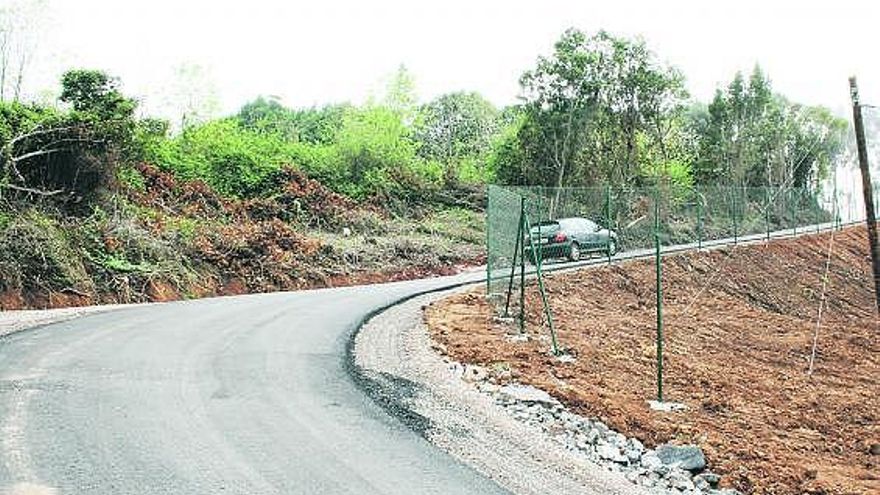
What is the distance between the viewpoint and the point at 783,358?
13.8 m

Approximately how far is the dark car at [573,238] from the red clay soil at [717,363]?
5.44 feet

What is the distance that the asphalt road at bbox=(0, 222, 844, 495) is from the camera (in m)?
5.43

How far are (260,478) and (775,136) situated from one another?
4745 centimetres

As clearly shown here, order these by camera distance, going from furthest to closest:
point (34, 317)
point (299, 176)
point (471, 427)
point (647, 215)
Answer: point (299, 176), point (647, 215), point (34, 317), point (471, 427)

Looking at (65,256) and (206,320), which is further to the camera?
(65,256)

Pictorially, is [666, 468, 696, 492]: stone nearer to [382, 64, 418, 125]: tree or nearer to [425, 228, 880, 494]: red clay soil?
[425, 228, 880, 494]: red clay soil

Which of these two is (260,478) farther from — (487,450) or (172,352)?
(172,352)

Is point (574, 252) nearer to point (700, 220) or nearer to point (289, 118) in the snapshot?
point (700, 220)

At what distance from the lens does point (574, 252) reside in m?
21.8

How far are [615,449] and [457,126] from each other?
62292mm

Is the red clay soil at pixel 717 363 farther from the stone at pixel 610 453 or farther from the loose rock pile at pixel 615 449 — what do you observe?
the stone at pixel 610 453

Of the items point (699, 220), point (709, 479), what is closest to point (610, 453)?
point (709, 479)

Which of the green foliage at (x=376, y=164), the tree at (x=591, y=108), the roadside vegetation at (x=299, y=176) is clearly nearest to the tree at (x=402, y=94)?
the roadside vegetation at (x=299, y=176)

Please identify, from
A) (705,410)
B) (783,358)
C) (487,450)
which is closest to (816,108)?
(783,358)
